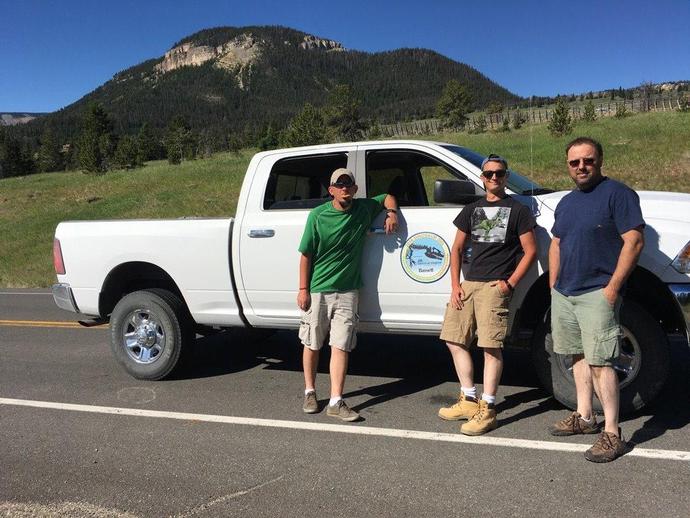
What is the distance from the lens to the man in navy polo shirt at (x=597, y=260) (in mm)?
3289

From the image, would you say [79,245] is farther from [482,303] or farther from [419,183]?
[482,303]

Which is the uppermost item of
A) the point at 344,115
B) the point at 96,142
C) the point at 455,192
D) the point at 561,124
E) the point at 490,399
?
the point at 344,115

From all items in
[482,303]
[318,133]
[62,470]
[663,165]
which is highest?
[318,133]

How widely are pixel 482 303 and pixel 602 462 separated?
1.20 meters

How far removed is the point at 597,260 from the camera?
340 centimetres

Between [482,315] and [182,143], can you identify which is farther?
[182,143]

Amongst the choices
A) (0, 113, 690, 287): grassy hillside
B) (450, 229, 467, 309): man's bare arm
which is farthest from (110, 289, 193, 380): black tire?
(0, 113, 690, 287): grassy hillside

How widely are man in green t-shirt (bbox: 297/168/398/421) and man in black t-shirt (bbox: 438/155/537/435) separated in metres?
0.65

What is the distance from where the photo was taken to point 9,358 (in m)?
6.65

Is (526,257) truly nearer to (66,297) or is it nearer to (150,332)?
(150,332)

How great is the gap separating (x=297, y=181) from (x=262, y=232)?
1.93ft

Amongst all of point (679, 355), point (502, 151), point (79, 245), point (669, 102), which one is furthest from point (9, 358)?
point (669, 102)

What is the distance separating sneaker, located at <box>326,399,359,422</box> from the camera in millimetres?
4297

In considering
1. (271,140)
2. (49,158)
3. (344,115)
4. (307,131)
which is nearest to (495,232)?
(307,131)
